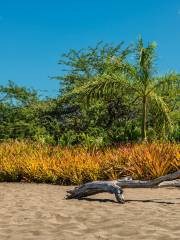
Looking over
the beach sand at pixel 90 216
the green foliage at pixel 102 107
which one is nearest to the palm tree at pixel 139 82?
the green foliage at pixel 102 107

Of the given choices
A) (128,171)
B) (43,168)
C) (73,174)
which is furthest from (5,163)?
(128,171)

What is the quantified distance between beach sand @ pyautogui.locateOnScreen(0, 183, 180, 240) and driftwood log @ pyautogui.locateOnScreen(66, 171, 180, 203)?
21 cm

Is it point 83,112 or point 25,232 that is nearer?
point 25,232

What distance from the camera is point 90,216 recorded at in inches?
→ 441

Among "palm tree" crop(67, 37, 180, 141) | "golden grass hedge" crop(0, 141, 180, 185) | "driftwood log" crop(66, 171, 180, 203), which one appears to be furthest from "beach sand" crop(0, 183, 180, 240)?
"palm tree" crop(67, 37, 180, 141)

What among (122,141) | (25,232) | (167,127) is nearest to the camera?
(25,232)

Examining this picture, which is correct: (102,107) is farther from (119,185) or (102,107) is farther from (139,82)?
(119,185)

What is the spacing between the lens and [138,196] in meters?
14.2

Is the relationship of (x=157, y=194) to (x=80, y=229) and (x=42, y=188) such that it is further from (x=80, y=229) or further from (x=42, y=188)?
(x=80, y=229)

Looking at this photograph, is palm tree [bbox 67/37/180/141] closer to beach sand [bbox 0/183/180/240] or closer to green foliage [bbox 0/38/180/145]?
green foliage [bbox 0/38/180/145]

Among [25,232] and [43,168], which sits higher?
[43,168]

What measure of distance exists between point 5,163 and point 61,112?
522 inches

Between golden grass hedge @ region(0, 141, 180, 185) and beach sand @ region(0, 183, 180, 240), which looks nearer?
beach sand @ region(0, 183, 180, 240)

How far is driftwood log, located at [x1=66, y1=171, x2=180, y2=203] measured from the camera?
43.8 feet
